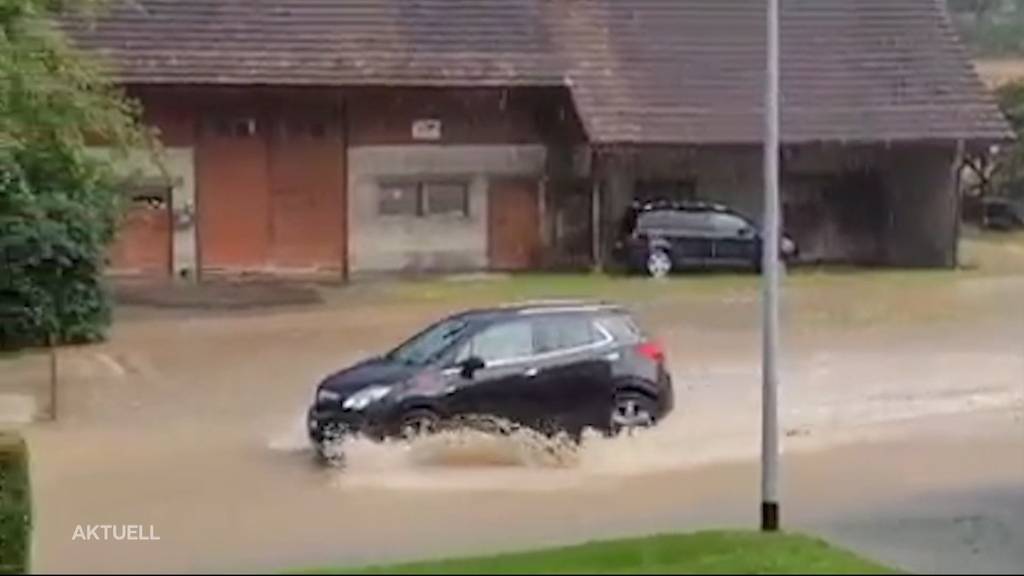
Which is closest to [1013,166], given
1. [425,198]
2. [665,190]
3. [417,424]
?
[665,190]

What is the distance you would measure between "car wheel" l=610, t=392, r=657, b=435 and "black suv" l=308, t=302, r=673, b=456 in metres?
0.01

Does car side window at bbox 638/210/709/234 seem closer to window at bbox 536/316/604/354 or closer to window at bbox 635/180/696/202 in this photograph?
window at bbox 635/180/696/202

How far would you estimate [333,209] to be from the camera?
4519 cm

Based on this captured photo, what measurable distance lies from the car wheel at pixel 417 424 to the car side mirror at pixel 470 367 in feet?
1.98

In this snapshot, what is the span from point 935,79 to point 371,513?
30.6 metres

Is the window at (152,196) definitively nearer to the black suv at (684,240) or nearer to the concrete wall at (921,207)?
the black suv at (684,240)

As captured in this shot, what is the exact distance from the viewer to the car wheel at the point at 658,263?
147 feet

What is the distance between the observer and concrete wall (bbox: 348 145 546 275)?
4534 cm

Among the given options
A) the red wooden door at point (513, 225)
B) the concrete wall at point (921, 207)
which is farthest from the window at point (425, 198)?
the concrete wall at point (921, 207)

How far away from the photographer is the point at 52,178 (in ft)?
97.5

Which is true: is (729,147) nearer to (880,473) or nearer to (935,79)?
(935,79)

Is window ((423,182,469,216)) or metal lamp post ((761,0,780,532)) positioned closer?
metal lamp post ((761,0,780,532))

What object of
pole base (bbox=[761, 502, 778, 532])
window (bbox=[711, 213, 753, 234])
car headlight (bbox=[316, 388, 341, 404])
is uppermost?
pole base (bbox=[761, 502, 778, 532])

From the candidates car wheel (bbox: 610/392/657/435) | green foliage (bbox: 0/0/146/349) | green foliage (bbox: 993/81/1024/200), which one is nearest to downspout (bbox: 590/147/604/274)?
green foliage (bbox: 0/0/146/349)
